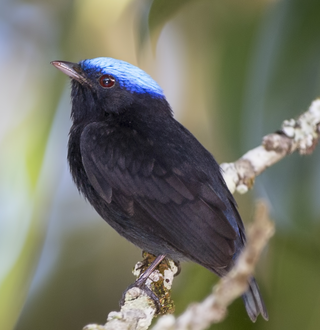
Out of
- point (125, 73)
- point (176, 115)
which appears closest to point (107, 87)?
point (125, 73)

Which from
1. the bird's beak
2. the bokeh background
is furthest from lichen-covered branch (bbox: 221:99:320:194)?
the bird's beak

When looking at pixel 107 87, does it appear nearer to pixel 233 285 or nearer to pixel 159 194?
pixel 159 194

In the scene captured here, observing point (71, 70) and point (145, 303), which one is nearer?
point (145, 303)

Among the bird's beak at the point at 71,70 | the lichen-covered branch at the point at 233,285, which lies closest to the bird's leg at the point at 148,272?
the bird's beak at the point at 71,70

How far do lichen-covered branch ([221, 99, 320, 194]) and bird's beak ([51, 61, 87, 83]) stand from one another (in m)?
1.19

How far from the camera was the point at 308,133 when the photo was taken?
11.0 feet

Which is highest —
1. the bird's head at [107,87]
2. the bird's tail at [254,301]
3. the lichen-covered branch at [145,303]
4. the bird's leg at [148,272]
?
the bird's head at [107,87]

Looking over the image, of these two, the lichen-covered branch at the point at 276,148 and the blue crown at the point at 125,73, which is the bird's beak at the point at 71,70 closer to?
the blue crown at the point at 125,73

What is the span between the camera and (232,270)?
48.5 inches

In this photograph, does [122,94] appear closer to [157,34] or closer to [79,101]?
[79,101]

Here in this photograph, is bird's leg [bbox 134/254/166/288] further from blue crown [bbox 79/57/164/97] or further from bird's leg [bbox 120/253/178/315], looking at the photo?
blue crown [bbox 79/57/164/97]

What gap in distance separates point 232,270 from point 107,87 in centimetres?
221

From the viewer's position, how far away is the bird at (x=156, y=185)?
2646 millimetres

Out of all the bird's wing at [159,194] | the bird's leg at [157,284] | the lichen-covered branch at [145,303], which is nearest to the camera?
the lichen-covered branch at [145,303]
